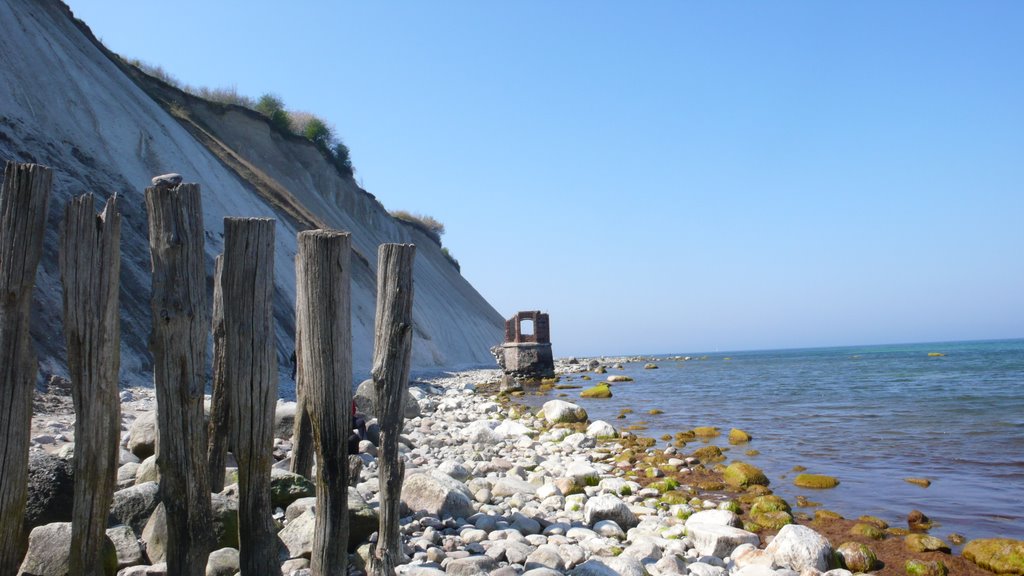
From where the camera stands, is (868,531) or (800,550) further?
(868,531)

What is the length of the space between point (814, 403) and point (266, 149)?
95.9 feet

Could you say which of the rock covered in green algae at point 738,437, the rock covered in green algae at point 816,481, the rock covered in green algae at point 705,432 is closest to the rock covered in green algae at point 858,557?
the rock covered in green algae at point 816,481

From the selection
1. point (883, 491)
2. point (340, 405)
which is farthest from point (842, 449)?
point (340, 405)

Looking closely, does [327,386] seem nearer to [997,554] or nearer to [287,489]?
[287,489]

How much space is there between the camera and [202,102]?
114 feet

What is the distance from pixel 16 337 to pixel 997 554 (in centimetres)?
766

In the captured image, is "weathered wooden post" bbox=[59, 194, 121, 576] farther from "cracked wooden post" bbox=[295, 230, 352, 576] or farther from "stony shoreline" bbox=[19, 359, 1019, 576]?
"cracked wooden post" bbox=[295, 230, 352, 576]

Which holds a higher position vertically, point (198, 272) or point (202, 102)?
point (202, 102)

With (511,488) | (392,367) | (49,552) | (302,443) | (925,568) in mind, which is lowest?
(925,568)

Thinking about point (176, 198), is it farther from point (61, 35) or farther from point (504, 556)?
point (61, 35)

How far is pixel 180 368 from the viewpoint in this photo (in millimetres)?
4004

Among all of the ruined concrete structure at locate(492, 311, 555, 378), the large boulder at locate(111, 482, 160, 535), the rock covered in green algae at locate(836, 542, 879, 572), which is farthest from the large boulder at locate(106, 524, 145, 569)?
the ruined concrete structure at locate(492, 311, 555, 378)

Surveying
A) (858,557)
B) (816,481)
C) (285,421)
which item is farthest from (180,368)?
(816,481)

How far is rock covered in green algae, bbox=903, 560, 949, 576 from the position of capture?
6.18 meters
